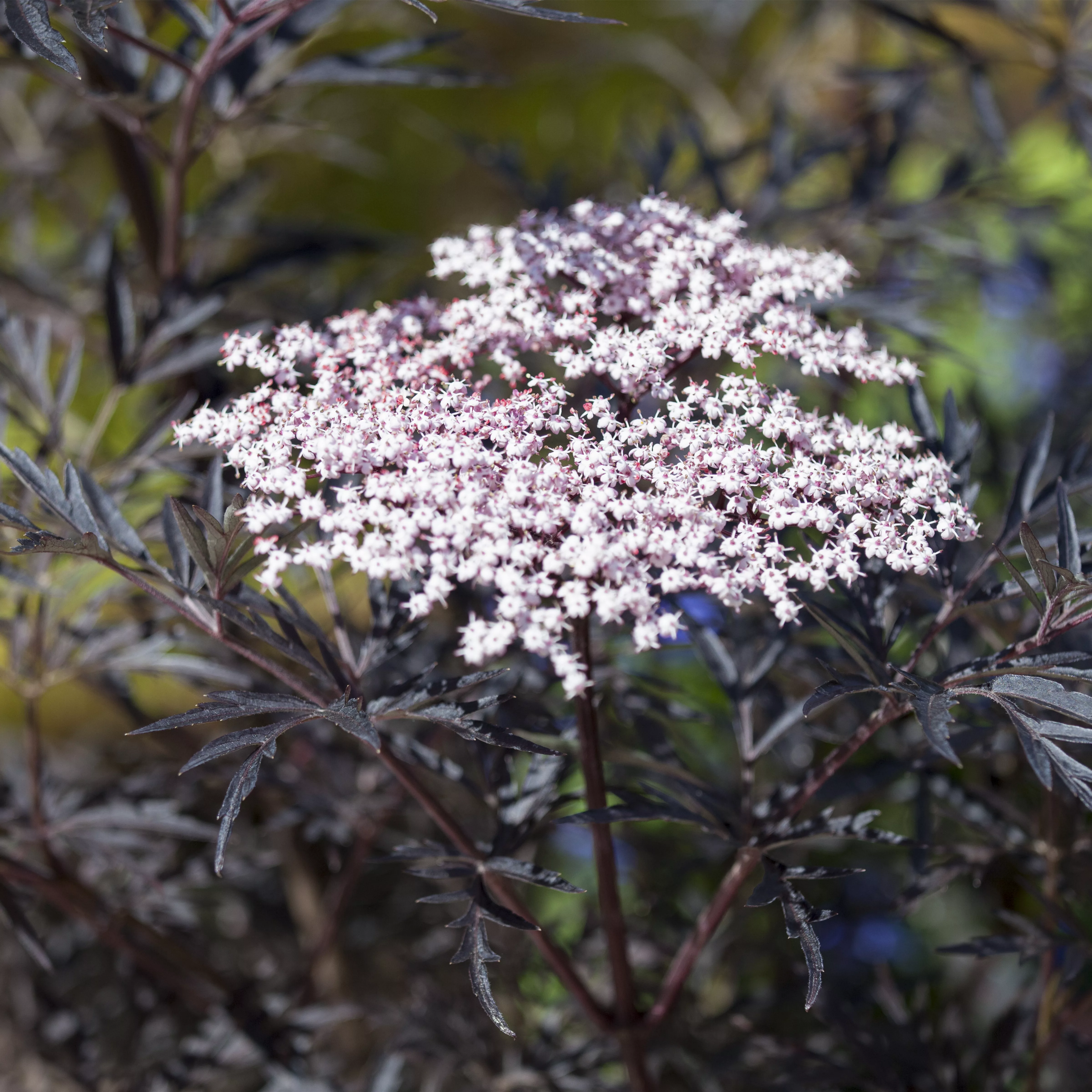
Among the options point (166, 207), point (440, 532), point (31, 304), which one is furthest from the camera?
point (31, 304)

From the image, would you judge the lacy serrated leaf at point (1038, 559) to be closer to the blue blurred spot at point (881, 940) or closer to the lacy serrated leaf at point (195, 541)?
the lacy serrated leaf at point (195, 541)

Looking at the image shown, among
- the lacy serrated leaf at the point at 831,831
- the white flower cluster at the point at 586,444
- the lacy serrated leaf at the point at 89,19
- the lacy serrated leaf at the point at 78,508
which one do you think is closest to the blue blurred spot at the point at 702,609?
the white flower cluster at the point at 586,444

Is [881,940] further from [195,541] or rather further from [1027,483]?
[195,541]

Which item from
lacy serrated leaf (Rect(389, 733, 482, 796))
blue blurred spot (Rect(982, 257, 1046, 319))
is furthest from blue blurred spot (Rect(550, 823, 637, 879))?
blue blurred spot (Rect(982, 257, 1046, 319))

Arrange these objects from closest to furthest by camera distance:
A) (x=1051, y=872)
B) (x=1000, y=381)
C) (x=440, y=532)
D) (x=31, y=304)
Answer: (x=440, y=532), (x=1051, y=872), (x=31, y=304), (x=1000, y=381)

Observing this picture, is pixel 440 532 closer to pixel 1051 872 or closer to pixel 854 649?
pixel 854 649

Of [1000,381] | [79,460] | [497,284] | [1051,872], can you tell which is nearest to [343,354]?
[497,284]

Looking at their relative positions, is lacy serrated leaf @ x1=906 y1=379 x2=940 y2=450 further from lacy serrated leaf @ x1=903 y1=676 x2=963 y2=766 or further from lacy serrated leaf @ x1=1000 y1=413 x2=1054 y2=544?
lacy serrated leaf @ x1=903 y1=676 x2=963 y2=766

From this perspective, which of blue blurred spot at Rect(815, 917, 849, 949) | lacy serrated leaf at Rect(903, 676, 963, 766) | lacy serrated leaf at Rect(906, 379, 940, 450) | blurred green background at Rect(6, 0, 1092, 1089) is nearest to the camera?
lacy serrated leaf at Rect(903, 676, 963, 766)
